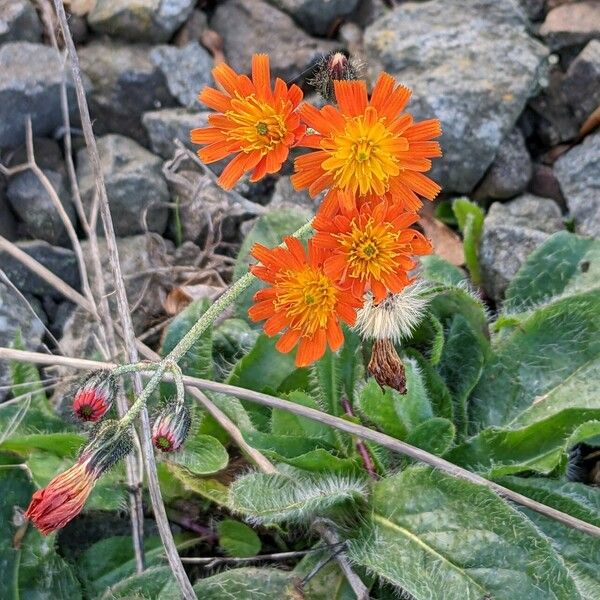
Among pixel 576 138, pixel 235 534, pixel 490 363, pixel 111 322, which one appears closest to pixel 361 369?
pixel 490 363

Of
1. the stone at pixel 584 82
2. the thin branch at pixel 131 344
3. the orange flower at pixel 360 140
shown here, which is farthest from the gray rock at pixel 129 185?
the stone at pixel 584 82

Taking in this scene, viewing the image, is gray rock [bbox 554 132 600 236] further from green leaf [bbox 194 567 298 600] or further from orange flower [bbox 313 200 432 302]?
green leaf [bbox 194 567 298 600]

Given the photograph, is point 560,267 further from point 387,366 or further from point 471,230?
point 387,366

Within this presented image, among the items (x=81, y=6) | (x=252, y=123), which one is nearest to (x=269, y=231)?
(x=252, y=123)

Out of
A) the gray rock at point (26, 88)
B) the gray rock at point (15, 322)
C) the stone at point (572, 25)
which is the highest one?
the gray rock at point (26, 88)

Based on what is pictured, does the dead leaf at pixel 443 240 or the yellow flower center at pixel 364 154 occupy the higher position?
the yellow flower center at pixel 364 154

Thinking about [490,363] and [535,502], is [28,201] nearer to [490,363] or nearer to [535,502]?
[490,363]

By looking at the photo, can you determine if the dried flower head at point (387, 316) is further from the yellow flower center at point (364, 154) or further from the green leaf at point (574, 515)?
the green leaf at point (574, 515)
